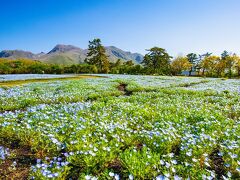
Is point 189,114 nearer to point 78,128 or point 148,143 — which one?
point 148,143

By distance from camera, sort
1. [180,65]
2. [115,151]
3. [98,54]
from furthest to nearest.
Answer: [180,65] → [98,54] → [115,151]

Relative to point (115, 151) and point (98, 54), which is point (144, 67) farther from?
point (115, 151)

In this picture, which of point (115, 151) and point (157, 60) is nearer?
point (115, 151)

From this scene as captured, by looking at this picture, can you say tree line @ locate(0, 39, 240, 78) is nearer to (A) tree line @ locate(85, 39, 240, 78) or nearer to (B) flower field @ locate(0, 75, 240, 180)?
(A) tree line @ locate(85, 39, 240, 78)

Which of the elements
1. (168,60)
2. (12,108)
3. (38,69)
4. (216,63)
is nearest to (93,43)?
(38,69)

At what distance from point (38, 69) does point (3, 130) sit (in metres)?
67.3

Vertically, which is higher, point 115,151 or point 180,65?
point 180,65

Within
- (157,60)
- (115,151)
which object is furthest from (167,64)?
(115,151)

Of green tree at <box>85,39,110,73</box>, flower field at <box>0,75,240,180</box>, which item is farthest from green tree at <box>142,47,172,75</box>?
flower field at <box>0,75,240,180</box>

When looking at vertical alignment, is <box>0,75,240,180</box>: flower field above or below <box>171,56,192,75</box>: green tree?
below

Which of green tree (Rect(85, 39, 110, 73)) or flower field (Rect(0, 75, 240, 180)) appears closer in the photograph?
flower field (Rect(0, 75, 240, 180))

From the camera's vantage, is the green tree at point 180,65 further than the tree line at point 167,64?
Yes

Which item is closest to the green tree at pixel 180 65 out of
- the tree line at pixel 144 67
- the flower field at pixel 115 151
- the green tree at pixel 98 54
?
the tree line at pixel 144 67

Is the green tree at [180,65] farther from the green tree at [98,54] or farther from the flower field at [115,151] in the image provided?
the flower field at [115,151]
